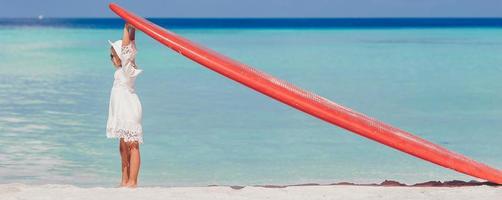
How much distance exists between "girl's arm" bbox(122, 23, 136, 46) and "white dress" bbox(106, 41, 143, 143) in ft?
0.07

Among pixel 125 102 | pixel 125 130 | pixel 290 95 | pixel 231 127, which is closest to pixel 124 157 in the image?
pixel 125 130

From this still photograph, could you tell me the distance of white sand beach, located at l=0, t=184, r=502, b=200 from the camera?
18.0 feet

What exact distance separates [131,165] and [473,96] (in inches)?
416

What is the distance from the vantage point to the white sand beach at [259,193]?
216 inches

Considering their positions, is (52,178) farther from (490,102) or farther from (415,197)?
(490,102)

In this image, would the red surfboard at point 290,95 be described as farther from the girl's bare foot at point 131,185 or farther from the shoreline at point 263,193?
the girl's bare foot at point 131,185

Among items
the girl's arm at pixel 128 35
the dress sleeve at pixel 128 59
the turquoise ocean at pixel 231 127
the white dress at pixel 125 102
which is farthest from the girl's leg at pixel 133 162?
the turquoise ocean at pixel 231 127

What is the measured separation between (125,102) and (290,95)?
2.69 feet

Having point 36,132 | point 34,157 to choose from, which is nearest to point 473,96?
point 36,132

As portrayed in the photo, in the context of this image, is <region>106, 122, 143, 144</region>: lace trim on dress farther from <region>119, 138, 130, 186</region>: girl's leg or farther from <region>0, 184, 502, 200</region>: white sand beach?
<region>0, 184, 502, 200</region>: white sand beach

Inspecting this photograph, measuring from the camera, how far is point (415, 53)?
31.0m

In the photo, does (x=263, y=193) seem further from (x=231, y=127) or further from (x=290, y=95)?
(x=231, y=127)

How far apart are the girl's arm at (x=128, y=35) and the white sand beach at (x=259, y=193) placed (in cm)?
73

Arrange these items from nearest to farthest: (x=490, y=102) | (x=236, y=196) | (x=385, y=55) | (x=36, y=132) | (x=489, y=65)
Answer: (x=236, y=196) < (x=36, y=132) < (x=490, y=102) < (x=489, y=65) < (x=385, y=55)
